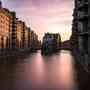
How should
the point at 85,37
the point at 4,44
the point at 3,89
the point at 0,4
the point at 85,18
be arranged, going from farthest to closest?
the point at 0,4 → the point at 4,44 → the point at 85,37 → the point at 85,18 → the point at 3,89

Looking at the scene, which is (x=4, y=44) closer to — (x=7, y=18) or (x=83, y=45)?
(x=7, y=18)

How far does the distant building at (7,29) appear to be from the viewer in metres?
131

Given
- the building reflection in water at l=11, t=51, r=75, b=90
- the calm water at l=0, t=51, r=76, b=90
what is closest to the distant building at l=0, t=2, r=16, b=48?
the building reflection in water at l=11, t=51, r=75, b=90

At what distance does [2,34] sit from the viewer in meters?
131

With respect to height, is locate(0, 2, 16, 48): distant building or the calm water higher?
locate(0, 2, 16, 48): distant building

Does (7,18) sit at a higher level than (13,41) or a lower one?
higher

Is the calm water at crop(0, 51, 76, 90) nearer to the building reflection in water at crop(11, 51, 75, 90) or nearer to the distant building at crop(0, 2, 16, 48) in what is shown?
the building reflection in water at crop(11, 51, 75, 90)

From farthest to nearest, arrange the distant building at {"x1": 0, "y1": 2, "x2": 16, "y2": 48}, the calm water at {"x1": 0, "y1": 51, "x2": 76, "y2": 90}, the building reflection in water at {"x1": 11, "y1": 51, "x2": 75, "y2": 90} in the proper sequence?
the distant building at {"x1": 0, "y1": 2, "x2": 16, "y2": 48} → the building reflection in water at {"x1": 11, "y1": 51, "x2": 75, "y2": 90} → the calm water at {"x1": 0, "y1": 51, "x2": 76, "y2": 90}

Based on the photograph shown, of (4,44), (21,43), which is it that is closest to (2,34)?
(4,44)

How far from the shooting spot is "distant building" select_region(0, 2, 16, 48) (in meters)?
131

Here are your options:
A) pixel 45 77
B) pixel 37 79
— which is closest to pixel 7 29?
pixel 45 77

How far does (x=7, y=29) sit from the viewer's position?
14438cm

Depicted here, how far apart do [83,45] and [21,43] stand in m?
144

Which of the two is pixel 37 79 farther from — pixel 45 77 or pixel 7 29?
pixel 7 29
